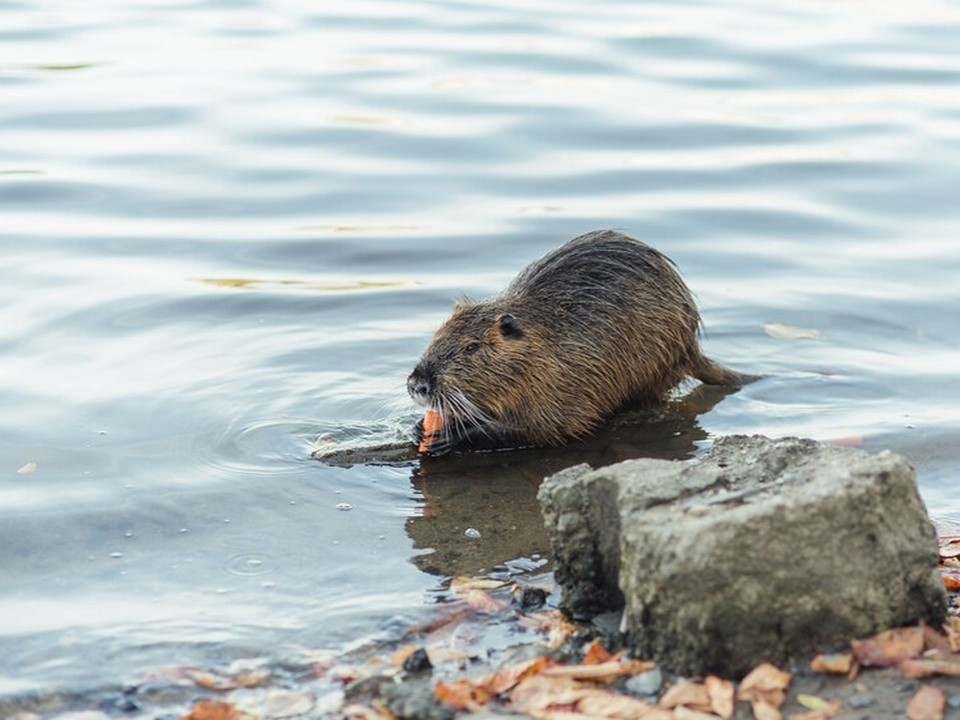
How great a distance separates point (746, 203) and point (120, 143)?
12.3ft

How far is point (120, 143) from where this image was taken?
995 cm

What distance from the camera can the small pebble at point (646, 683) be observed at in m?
3.57

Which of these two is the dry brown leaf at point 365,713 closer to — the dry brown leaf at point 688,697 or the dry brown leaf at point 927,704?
the dry brown leaf at point 688,697

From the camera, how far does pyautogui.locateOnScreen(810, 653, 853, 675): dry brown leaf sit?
11.5ft

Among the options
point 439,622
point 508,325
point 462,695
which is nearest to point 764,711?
point 462,695

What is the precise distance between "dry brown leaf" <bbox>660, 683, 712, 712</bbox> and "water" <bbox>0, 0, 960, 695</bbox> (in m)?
1.07

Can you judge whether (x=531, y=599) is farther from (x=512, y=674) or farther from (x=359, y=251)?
(x=359, y=251)

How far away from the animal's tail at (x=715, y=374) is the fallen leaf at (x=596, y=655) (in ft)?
9.46

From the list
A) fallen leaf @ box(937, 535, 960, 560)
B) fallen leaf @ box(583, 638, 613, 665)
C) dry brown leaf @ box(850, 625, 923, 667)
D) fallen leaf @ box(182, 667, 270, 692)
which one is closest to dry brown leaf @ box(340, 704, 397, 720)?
fallen leaf @ box(182, 667, 270, 692)

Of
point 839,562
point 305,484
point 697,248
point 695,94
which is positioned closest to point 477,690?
point 839,562

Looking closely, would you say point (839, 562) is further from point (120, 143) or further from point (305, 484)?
point (120, 143)

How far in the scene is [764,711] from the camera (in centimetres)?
340

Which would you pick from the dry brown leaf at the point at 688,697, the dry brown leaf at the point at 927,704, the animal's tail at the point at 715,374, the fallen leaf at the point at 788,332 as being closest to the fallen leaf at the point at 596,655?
the dry brown leaf at the point at 688,697

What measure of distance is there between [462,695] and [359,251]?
478cm
